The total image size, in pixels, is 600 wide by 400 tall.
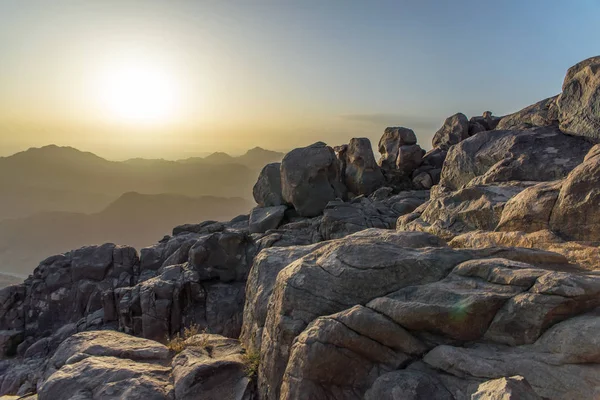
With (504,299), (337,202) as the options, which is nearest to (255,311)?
(504,299)

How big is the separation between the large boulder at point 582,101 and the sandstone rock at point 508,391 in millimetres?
20565

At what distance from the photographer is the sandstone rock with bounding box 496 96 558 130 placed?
31297 mm

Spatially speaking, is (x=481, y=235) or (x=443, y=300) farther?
(x=481, y=235)

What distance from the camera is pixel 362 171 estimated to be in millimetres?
52062

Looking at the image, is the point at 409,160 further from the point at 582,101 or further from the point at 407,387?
the point at 407,387

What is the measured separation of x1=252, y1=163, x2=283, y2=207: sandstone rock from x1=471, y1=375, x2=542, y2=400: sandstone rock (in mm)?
44895

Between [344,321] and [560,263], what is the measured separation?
7.07 meters

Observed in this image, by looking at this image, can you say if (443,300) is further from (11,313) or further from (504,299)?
(11,313)

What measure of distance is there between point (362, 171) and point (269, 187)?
13.0 meters

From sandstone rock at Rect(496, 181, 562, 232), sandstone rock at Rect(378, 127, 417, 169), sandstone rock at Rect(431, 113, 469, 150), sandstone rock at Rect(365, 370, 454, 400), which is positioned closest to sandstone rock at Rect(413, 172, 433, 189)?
sandstone rock at Rect(378, 127, 417, 169)

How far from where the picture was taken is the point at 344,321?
31.6ft

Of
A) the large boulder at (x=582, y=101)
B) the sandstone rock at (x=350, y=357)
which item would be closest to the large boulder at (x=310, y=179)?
the large boulder at (x=582, y=101)

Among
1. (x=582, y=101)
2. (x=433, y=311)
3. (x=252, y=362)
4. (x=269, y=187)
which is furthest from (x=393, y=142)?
(x=433, y=311)

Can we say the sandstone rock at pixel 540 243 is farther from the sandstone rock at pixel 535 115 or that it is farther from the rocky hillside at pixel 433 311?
the sandstone rock at pixel 535 115
